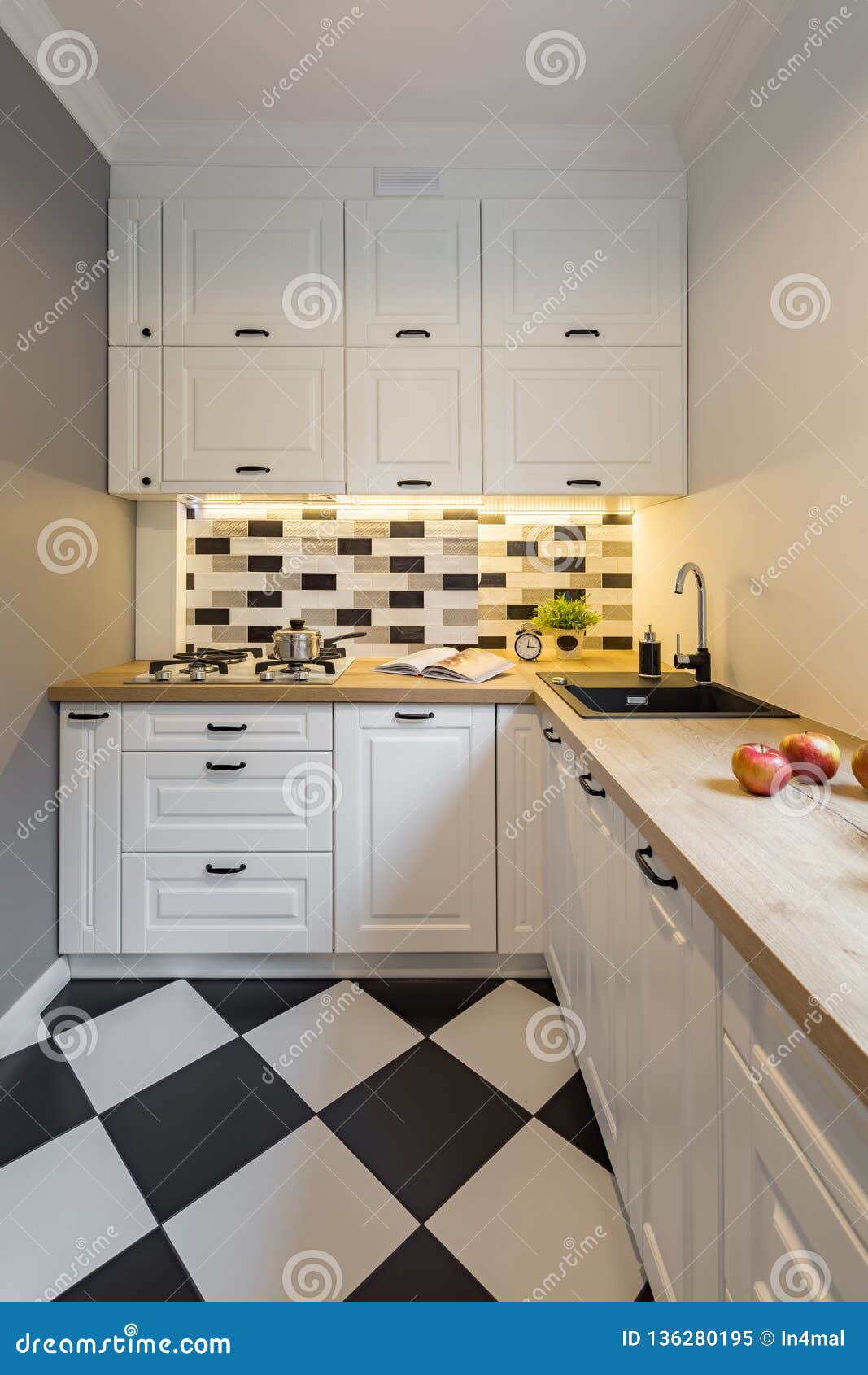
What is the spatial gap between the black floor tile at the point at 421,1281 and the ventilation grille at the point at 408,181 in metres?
2.85

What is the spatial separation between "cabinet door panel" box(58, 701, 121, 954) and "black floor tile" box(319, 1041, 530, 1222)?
979 millimetres

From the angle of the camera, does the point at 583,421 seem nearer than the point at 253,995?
No

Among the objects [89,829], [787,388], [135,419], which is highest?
[135,419]

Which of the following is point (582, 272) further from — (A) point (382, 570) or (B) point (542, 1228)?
A: (B) point (542, 1228)

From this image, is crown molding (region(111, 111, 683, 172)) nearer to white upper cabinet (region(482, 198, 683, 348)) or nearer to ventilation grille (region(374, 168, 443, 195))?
ventilation grille (region(374, 168, 443, 195))

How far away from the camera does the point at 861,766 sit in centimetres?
111

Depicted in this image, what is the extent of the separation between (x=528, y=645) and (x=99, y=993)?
178 cm

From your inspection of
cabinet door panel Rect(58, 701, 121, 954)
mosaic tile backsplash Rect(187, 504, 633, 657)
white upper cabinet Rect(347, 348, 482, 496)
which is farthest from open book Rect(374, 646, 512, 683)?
cabinet door panel Rect(58, 701, 121, 954)

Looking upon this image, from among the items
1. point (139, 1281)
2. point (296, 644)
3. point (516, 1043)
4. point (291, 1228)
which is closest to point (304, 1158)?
point (291, 1228)

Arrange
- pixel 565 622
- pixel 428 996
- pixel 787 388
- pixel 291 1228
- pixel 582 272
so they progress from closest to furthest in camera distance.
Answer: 1. pixel 291 1228
2. pixel 787 388
3. pixel 428 996
4. pixel 582 272
5. pixel 565 622

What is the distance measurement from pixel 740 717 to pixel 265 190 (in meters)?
2.24

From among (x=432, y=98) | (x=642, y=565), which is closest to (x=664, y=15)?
(x=432, y=98)

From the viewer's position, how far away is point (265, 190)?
2451 millimetres

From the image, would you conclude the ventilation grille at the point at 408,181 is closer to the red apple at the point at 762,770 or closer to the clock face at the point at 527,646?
the clock face at the point at 527,646
